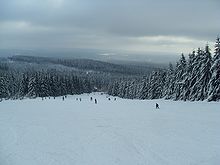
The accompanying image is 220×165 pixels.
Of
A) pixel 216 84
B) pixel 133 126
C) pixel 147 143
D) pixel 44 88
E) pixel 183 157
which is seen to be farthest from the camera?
pixel 44 88

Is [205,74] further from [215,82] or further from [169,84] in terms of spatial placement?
[169,84]

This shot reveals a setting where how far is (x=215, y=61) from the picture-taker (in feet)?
155

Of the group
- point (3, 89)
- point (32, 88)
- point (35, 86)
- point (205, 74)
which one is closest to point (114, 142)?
point (205, 74)

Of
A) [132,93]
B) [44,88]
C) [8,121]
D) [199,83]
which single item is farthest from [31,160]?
[132,93]

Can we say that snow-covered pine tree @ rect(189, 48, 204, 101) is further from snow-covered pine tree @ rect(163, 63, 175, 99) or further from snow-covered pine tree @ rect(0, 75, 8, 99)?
snow-covered pine tree @ rect(0, 75, 8, 99)

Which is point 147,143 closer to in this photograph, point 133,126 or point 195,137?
point 195,137

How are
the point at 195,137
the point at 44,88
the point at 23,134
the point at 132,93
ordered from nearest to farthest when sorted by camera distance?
the point at 195,137, the point at 23,134, the point at 44,88, the point at 132,93

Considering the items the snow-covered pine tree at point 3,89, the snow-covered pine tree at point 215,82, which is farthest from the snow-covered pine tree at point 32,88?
the snow-covered pine tree at point 215,82

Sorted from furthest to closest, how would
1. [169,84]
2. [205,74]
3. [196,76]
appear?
[169,84]
[196,76]
[205,74]

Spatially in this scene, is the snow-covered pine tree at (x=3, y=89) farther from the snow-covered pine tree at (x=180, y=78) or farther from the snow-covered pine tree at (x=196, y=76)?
the snow-covered pine tree at (x=196, y=76)

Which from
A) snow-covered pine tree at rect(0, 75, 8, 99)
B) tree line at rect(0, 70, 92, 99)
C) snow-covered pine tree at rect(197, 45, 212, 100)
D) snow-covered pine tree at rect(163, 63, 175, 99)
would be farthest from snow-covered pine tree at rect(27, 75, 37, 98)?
snow-covered pine tree at rect(197, 45, 212, 100)

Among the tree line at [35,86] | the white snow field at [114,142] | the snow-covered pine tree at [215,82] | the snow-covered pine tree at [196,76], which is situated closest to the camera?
Result: the white snow field at [114,142]

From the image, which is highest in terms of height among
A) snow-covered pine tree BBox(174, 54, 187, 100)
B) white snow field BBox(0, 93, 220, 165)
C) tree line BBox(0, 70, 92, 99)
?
snow-covered pine tree BBox(174, 54, 187, 100)

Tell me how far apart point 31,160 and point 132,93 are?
85.1 meters
